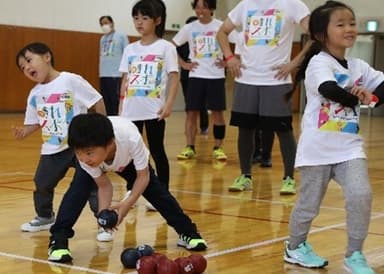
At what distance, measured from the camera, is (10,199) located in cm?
493

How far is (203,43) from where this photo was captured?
7.62m

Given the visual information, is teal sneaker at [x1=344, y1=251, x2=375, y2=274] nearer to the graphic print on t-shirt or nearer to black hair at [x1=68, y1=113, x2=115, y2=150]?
the graphic print on t-shirt

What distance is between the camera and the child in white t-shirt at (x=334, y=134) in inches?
124

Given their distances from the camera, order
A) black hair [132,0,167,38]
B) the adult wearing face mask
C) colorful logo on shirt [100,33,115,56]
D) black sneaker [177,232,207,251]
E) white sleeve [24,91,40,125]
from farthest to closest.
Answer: colorful logo on shirt [100,33,115,56], the adult wearing face mask, black hair [132,0,167,38], white sleeve [24,91,40,125], black sneaker [177,232,207,251]

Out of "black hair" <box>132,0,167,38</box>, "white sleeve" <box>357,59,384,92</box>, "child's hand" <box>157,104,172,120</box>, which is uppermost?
"black hair" <box>132,0,167,38</box>

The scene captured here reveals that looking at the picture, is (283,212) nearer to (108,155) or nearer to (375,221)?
(375,221)

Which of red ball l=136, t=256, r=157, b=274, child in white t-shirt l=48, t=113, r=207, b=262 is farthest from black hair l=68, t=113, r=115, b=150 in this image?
red ball l=136, t=256, r=157, b=274

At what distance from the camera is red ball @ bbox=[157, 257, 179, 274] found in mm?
3004

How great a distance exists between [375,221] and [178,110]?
12320 millimetres

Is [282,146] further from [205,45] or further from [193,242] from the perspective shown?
[205,45]

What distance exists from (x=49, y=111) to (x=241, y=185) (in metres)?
1.85

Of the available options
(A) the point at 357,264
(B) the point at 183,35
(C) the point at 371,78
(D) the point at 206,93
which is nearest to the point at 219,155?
(D) the point at 206,93

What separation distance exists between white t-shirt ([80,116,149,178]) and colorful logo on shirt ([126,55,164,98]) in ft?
5.04

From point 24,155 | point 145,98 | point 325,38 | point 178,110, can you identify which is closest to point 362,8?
point 178,110
